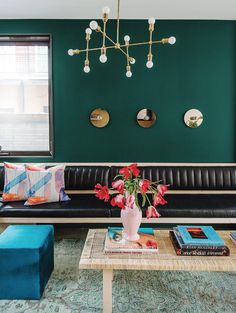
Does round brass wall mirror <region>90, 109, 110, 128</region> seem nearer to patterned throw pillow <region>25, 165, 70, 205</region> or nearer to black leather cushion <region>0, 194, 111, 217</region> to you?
patterned throw pillow <region>25, 165, 70, 205</region>

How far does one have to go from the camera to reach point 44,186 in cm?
335


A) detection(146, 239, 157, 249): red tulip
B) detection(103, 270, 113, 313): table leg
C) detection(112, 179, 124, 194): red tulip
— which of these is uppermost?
detection(112, 179, 124, 194): red tulip

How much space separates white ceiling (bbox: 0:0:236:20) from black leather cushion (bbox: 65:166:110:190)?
194 cm

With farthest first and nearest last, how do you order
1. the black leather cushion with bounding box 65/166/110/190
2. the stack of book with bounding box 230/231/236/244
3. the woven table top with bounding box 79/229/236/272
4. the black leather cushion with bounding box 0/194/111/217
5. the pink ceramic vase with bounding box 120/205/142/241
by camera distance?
the black leather cushion with bounding box 65/166/110/190 < the black leather cushion with bounding box 0/194/111/217 < the stack of book with bounding box 230/231/236/244 < the pink ceramic vase with bounding box 120/205/142/241 < the woven table top with bounding box 79/229/236/272

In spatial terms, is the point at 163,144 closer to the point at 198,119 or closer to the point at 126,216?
the point at 198,119

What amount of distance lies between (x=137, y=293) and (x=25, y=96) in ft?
9.45

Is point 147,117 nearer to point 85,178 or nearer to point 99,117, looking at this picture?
point 99,117

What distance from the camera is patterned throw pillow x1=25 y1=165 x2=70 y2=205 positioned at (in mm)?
3322

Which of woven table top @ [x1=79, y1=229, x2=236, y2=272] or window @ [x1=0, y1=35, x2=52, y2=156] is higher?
window @ [x1=0, y1=35, x2=52, y2=156]

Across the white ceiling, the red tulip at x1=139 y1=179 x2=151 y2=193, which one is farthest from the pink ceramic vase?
the white ceiling

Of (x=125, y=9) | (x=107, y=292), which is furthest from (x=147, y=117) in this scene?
(x=107, y=292)

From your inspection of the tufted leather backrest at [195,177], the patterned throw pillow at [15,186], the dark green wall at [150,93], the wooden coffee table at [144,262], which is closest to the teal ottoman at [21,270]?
the wooden coffee table at [144,262]

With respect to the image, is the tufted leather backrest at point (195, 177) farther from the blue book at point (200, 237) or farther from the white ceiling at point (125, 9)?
the white ceiling at point (125, 9)

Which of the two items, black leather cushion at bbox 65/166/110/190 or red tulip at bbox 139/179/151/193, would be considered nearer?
red tulip at bbox 139/179/151/193
